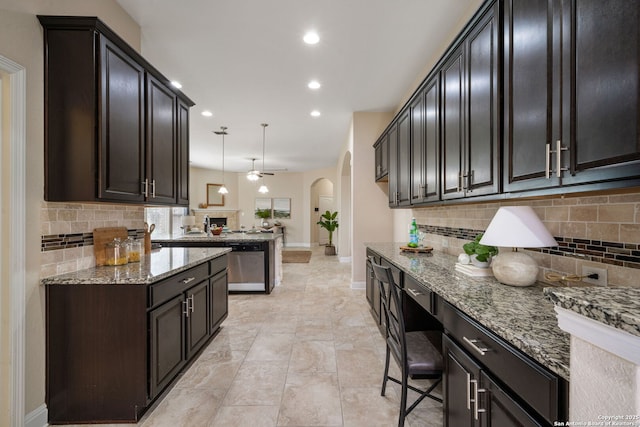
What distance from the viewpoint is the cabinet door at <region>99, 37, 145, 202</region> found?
6.04ft

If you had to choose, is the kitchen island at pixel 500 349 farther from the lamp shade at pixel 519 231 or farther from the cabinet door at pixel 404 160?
the cabinet door at pixel 404 160

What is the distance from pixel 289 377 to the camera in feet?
7.61

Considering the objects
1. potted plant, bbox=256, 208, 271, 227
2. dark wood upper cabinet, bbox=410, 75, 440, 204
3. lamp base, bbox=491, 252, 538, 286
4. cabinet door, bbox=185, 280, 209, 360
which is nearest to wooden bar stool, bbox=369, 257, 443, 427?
lamp base, bbox=491, 252, 538, 286

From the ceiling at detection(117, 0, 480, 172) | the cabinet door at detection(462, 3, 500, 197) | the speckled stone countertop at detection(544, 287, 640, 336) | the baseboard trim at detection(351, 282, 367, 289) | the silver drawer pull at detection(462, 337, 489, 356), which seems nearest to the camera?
the speckled stone countertop at detection(544, 287, 640, 336)

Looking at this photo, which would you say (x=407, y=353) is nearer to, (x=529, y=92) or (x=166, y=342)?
(x=529, y=92)

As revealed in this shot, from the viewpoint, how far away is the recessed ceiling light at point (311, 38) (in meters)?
2.81

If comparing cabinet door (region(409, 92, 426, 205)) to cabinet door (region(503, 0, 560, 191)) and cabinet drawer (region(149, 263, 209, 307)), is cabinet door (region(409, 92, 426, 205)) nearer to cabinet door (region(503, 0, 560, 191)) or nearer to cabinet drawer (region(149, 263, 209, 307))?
cabinet door (region(503, 0, 560, 191))

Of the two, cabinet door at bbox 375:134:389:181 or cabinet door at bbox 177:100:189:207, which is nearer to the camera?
cabinet door at bbox 177:100:189:207

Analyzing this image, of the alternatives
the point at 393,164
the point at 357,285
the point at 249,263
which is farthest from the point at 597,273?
the point at 249,263

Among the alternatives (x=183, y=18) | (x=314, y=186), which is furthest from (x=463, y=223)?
(x=314, y=186)

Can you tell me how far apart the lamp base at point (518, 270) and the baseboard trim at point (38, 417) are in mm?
2765

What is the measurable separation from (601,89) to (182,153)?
3086 mm

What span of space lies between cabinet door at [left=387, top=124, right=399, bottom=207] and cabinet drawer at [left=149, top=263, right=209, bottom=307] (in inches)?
94.2

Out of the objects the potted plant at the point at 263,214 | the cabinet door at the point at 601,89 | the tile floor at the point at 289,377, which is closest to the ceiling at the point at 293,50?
the cabinet door at the point at 601,89
